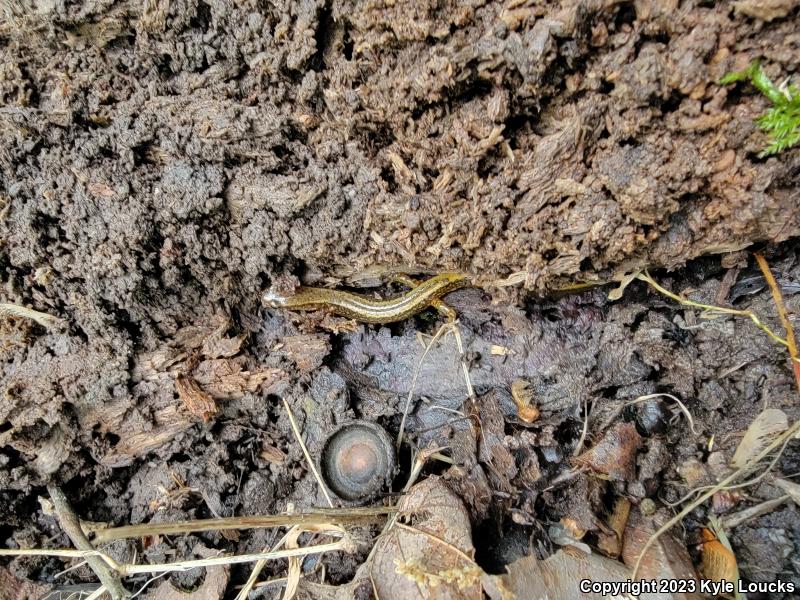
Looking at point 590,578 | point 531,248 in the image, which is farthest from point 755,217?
point 590,578

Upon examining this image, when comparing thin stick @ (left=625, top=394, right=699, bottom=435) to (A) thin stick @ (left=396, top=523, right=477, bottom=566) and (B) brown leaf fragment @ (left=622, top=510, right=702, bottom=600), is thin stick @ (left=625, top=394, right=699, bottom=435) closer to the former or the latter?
(B) brown leaf fragment @ (left=622, top=510, right=702, bottom=600)

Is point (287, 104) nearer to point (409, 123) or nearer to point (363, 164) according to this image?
point (363, 164)

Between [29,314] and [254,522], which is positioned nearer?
[254,522]

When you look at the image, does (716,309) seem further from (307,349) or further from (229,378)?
(229,378)

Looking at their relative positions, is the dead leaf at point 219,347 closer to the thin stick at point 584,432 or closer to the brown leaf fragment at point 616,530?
the thin stick at point 584,432

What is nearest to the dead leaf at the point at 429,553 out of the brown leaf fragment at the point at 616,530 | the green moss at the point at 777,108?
the brown leaf fragment at the point at 616,530

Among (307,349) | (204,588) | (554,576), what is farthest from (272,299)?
(554,576)

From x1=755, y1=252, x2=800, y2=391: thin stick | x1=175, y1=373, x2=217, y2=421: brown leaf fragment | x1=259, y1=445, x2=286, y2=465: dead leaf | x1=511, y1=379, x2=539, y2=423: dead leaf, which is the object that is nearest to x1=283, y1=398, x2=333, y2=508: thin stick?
x1=259, y1=445, x2=286, y2=465: dead leaf

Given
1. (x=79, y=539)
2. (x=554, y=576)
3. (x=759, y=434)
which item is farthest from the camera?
(x=79, y=539)
